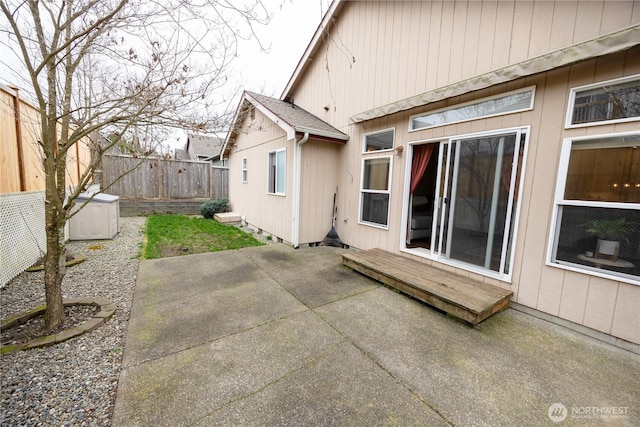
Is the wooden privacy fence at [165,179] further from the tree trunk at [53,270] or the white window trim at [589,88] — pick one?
the white window trim at [589,88]

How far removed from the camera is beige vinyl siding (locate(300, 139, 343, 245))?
18.6 feet

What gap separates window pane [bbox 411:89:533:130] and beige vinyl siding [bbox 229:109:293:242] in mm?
3012

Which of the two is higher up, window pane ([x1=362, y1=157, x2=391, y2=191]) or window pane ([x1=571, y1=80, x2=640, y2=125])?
window pane ([x1=571, y1=80, x2=640, y2=125])

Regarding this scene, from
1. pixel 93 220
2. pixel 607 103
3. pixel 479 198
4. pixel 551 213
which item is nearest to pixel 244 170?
pixel 93 220

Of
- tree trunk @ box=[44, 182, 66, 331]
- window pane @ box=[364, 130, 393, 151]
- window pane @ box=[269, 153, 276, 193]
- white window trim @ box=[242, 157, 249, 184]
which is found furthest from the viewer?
white window trim @ box=[242, 157, 249, 184]

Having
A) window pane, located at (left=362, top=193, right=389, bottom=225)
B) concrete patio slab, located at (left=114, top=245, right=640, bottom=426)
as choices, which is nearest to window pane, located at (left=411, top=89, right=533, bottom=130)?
window pane, located at (left=362, top=193, right=389, bottom=225)

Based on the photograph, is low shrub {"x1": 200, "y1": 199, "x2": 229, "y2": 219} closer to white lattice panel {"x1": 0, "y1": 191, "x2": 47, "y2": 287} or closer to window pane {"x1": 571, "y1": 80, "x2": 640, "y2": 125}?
white lattice panel {"x1": 0, "y1": 191, "x2": 47, "y2": 287}

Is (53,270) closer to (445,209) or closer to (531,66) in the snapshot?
(445,209)

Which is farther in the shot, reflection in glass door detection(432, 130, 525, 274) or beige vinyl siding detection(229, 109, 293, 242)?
beige vinyl siding detection(229, 109, 293, 242)

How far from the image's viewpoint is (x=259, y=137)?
7.39m

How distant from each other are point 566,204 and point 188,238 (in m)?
7.17

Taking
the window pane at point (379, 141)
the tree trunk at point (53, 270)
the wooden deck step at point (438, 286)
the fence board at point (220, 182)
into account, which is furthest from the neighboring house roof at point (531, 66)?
the fence board at point (220, 182)

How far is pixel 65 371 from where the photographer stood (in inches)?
77.1

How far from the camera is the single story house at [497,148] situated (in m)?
2.51
